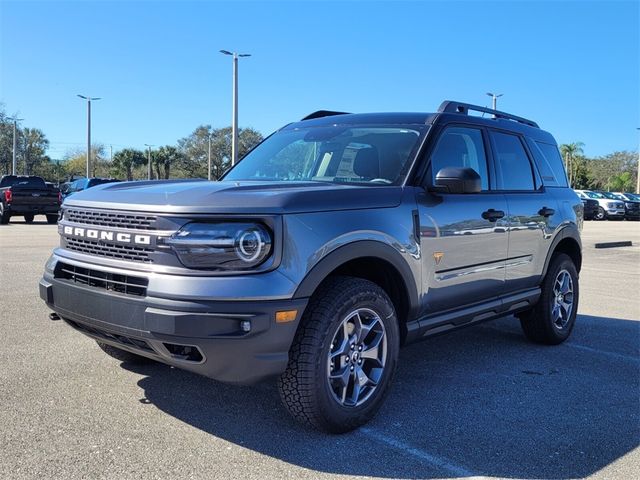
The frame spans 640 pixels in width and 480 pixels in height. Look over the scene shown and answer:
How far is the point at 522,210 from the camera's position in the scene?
16.1 feet

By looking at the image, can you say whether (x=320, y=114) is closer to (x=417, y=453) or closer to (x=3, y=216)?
(x=417, y=453)

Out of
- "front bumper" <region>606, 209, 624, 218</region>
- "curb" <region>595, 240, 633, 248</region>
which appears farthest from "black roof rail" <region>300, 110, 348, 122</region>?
"front bumper" <region>606, 209, 624, 218</region>

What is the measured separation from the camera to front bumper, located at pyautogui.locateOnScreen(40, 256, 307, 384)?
9.37ft

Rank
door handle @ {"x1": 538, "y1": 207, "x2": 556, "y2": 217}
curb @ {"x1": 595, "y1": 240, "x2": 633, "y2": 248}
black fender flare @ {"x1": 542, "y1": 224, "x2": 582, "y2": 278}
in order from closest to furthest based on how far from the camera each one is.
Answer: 1. door handle @ {"x1": 538, "y1": 207, "x2": 556, "y2": 217}
2. black fender flare @ {"x1": 542, "y1": 224, "x2": 582, "y2": 278}
3. curb @ {"x1": 595, "y1": 240, "x2": 633, "y2": 248}

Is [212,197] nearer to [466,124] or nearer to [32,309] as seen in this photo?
[466,124]

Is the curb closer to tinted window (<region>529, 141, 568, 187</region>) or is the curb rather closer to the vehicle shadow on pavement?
tinted window (<region>529, 141, 568, 187</region>)

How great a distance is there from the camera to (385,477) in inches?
115

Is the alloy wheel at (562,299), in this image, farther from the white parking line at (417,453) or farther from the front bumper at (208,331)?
the front bumper at (208,331)

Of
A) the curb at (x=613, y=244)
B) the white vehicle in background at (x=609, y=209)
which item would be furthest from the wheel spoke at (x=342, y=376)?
the white vehicle in background at (x=609, y=209)

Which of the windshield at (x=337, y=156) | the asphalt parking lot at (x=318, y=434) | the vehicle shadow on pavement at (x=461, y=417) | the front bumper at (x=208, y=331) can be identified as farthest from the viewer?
the windshield at (x=337, y=156)

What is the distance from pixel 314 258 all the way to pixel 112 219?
117 cm

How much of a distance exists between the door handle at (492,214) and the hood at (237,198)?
967mm

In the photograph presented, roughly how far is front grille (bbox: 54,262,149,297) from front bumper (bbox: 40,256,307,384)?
38 millimetres

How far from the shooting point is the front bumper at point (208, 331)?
286 cm
